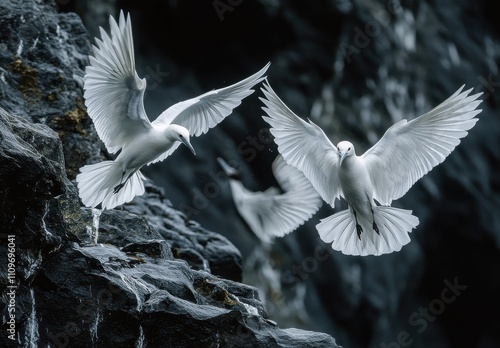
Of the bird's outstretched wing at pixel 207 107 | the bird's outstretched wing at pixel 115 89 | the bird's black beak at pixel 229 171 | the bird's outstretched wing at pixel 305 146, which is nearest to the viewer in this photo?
the bird's outstretched wing at pixel 115 89

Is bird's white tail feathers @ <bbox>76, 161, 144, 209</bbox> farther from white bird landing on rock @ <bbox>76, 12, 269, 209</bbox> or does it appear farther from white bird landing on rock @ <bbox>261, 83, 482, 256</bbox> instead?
white bird landing on rock @ <bbox>261, 83, 482, 256</bbox>

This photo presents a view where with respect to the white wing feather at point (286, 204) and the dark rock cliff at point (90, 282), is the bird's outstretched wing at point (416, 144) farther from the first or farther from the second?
the white wing feather at point (286, 204)

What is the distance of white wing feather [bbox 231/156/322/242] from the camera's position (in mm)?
11797

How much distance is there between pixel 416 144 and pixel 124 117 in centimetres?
291

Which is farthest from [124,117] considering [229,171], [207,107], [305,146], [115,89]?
[229,171]

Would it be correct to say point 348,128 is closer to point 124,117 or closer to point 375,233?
point 375,233

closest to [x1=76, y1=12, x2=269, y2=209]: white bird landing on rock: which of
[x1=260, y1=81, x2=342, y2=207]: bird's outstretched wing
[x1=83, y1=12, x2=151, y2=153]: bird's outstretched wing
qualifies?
[x1=83, y1=12, x2=151, y2=153]: bird's outstretched wing

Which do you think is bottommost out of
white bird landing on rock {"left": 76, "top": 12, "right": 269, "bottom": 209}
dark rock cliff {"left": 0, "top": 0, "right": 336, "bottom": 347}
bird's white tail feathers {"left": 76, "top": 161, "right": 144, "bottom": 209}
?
dark rock cliff {"left": 0, "top": 0, "right": 336, "bottom": 347}

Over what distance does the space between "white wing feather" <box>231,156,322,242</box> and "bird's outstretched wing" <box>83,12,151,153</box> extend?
128 inches

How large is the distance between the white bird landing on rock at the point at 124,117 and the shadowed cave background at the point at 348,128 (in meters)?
4.51

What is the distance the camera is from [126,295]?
21.2 feet

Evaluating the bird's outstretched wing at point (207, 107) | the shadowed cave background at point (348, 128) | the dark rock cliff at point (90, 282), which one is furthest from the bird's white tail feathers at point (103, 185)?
the shadowed cave background at point (348, 128)

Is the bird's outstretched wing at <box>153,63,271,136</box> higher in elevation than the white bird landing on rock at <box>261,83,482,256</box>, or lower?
higher

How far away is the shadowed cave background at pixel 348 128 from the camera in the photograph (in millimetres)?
15227
